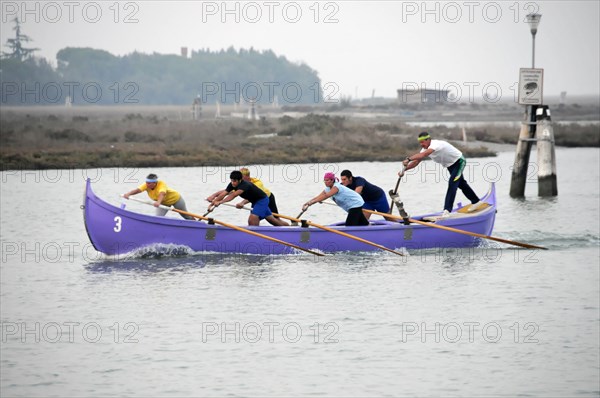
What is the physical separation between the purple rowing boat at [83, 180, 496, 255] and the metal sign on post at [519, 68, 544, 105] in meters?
10.7

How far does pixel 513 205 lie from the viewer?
35125 millimetres

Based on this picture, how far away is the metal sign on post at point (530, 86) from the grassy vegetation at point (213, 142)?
674 inches

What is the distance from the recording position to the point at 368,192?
81.5 ft

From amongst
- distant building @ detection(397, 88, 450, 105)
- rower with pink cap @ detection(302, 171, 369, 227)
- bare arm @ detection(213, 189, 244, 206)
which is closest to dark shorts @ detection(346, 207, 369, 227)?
rower with pink cap @ detection(302, 171, 369, 227)

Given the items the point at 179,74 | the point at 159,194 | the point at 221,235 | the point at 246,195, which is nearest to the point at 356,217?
the point at 246,195

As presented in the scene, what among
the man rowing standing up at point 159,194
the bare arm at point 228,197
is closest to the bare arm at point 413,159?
the bare arm at point 228,197

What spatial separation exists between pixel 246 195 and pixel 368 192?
279 cm

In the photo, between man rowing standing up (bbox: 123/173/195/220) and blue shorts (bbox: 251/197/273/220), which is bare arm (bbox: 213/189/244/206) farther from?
man rowing standing up (bbox: 123/173/195/220)

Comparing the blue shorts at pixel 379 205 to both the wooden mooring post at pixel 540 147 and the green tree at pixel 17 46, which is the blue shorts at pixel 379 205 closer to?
the wooden mooring post at pixel 540 147

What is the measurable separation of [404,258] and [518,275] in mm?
2451

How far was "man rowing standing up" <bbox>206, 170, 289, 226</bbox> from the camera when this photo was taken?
2338 centimetres

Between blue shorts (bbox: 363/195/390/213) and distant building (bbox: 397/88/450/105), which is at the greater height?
distant building (bbox: 397/88/450/105)

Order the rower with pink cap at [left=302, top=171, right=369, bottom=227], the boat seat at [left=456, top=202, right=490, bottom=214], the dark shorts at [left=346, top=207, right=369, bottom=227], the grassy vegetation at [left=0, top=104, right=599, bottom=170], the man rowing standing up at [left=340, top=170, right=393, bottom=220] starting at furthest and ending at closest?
the grassy vegetation at [left=0, top=104, right=599, bottom=170], the boat seat at [left=456, top=202, right=490, bottom=214], the man rowing standing up at [left=340, top=170, right=393, bottom=220], the dark shorts at [left=346, top=207, right=369, bottom=227], the rower with pink cap at [left=302, top=171, right=369, bottom=227]

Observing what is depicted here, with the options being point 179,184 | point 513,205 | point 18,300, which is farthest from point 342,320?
point 179,184
